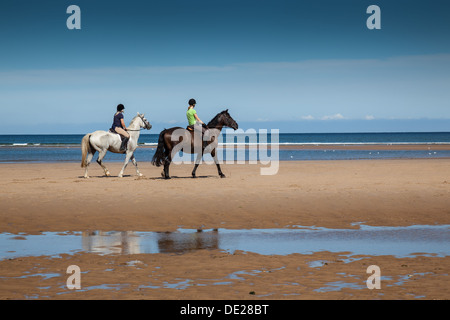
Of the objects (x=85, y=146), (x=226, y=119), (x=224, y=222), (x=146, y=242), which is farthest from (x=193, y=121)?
(x=146, y=242)

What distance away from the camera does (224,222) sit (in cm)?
1204

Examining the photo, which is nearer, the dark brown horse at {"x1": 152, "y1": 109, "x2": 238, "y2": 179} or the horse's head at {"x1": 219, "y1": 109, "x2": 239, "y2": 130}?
the dark brown horse at {"x1": 152, "y1": 109, "x2": 238, "y2": 179}

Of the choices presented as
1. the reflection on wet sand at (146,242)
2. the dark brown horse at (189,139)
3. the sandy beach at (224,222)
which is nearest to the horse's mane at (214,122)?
the dark brown horse at (189,139)

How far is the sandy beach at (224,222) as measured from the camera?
22.4 feet

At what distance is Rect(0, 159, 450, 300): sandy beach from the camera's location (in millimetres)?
6828

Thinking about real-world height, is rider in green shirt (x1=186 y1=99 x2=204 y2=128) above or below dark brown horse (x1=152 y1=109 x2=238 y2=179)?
above

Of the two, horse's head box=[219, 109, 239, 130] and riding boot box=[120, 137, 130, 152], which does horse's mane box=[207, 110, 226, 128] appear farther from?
riding boot box=[120, 137, 130, 152]

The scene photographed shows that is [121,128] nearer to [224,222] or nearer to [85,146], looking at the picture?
[85,146]

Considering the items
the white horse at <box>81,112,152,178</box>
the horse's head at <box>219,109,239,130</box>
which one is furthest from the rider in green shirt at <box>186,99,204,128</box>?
the white horse at <box>81,112,152,178</box>

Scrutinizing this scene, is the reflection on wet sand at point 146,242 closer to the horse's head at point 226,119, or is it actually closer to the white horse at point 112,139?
the horse's head at point 226,119

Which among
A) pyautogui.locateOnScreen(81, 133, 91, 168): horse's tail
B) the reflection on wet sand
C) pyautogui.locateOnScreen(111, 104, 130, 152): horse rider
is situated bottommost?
the reflection on wet sand

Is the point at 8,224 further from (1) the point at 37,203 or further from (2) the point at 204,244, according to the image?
(2) the point at 204,244

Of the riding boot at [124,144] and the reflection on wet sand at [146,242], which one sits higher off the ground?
the riding boot at [124,144]
